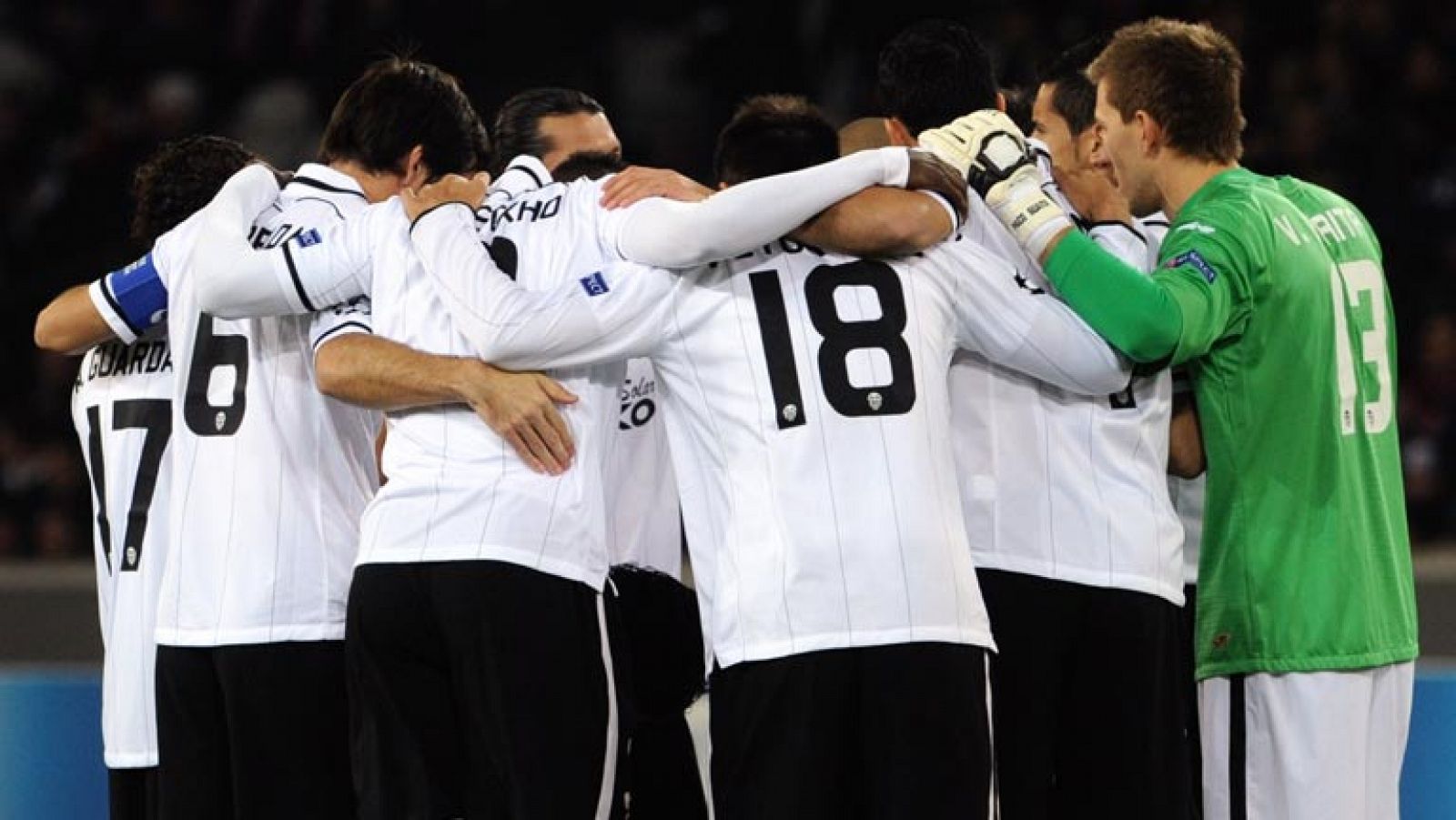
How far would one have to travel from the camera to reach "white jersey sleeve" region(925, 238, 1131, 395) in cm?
398

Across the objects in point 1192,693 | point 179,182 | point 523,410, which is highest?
point 179,182

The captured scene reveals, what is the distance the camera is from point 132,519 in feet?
15.6

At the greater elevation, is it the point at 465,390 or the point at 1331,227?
the point at 1331,227

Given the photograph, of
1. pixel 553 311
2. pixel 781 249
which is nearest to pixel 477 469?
pixel 553 311

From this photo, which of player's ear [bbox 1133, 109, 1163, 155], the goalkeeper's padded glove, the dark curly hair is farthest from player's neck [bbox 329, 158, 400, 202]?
player's ear [bbox 1133, 109, 1163, 155]

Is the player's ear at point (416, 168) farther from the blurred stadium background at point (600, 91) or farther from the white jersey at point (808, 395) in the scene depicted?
the blurred stadium background at point (600, 91)

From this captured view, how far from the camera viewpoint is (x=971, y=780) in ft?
12.3

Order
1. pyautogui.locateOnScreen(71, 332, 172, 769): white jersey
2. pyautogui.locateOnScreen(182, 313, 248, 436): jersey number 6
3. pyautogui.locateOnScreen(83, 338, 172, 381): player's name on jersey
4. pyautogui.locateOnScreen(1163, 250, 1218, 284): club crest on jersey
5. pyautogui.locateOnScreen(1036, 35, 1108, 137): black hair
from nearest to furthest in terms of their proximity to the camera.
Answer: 1. pyautogui.locateOnScreen(1163, 250, 1218, 284): club crest on jersey
2. pyautogui.locateOnScreen(182, 313, 248, 436): jersey number 6
3. pyautogui.locateOnScreen(1036, 35, 1108, 137): black hair
4. pyautogui.locateOnScreen(71, 332, 172, 769): white jersey
5. pyautogui.locateOnScreen(83, 338, 172, 381): player's name on jersey

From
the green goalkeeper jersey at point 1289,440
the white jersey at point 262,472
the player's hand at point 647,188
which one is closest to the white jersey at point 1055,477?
the green goalkeeper jersey at point 1289,440

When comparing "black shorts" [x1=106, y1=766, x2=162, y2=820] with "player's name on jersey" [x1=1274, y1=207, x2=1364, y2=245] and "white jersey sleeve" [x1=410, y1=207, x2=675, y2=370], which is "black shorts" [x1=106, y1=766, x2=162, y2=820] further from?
"player's name on jersey" [x1=1274, y1=207, x2=1364, y2=245]

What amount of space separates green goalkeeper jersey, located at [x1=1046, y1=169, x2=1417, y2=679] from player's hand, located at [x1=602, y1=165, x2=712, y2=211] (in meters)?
0.70

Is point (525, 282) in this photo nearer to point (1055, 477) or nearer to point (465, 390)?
point (465, 390)

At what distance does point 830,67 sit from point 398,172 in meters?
6.46

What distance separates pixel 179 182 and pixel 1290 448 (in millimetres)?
2551
